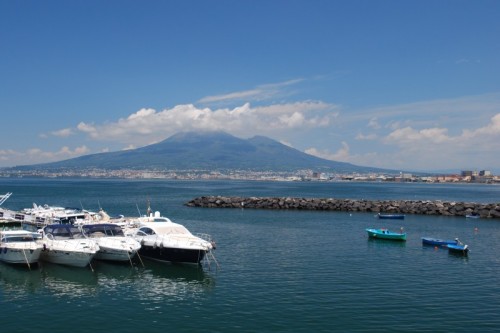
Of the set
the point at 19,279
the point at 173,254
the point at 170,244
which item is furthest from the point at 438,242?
the point at 19,279

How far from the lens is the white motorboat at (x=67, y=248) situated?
2953cm

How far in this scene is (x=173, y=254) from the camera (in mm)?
31047

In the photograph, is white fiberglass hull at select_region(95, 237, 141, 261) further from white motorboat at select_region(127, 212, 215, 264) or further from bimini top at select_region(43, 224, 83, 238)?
bimini top at select_region(43, 224, 83, 238)

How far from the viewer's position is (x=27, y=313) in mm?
21328

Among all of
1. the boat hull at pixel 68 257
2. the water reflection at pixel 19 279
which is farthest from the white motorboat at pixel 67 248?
the water reflection at pixel 19 279

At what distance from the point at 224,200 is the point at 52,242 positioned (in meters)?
52.4

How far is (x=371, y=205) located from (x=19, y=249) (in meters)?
57.0

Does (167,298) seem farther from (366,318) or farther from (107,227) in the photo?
(107,227)

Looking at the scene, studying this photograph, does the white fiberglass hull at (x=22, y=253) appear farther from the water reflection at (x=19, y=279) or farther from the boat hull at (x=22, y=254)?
the water reflection at (x=19, y=279)

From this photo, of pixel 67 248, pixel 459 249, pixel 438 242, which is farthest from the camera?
pixel 438 242

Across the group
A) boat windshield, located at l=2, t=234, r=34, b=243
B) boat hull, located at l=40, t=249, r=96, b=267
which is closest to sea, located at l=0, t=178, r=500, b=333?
boat hull, located at l=40, t=249, r=96, b=267

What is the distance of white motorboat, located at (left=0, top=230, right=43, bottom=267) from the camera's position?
2984 centimetres

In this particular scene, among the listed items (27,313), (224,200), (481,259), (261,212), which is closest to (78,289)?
(27,313)

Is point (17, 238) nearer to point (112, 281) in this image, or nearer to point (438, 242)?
point (112, 281)
